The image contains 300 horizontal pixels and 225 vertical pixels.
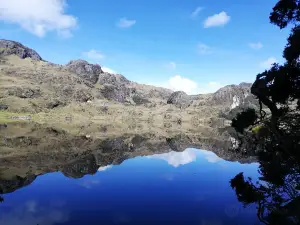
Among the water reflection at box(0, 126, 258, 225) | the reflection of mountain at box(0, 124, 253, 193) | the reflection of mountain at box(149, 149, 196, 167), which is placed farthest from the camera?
the reflection of mountain at box(149, 149, 196, 167)

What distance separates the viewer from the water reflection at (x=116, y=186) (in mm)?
33594

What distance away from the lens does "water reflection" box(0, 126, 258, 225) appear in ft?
110

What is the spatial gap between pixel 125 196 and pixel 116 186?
5.82m

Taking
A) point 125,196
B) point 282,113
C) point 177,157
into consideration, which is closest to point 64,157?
point 177,157

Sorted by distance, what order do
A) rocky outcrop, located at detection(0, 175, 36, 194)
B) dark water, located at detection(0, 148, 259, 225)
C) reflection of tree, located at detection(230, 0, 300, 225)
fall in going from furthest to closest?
rocky outcrop, located at detection(0, 175, 36, 194), dark water, located at detection(0, 148, 259, 225), reflection of tree, located at detection(230, 0, 300, 225)

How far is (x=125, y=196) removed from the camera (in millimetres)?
42125

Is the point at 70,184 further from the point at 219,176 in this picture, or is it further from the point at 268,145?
the point at 268,145

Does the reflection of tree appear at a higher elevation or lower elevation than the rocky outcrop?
higher

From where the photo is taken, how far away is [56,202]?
37656 millimetres

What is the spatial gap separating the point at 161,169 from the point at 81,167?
630 inches

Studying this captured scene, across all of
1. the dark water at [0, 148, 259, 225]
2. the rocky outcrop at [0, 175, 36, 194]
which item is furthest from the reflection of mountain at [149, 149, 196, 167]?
the rocky outcrop at [0, 175, 36, 194]

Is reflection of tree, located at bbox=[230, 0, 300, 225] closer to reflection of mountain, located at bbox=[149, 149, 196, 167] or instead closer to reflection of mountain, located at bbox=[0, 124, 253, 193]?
reflection of mountain, located at bbox=[0, 124, 253, 193]

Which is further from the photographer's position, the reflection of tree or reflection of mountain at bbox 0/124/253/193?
reflection of mountain at bbox 0/124/253/193

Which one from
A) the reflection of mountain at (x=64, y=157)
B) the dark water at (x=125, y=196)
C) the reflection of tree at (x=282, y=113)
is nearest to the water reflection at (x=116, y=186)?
the dark water at (x=125, y=196)
